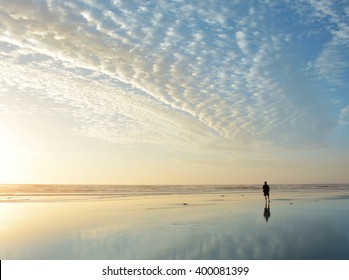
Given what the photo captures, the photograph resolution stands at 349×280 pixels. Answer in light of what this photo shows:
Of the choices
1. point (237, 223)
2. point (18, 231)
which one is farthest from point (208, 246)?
point (18, 231)

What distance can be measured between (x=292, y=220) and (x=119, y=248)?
12.7 m

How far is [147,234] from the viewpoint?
17859mm

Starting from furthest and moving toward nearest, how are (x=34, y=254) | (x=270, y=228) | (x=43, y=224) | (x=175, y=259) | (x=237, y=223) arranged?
(x=43, y=224) → (x=237, y=223) → (x=270, y=228) → (x=34, y=254) → (x=175, y=259)

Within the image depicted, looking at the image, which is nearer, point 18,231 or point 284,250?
point 284,250

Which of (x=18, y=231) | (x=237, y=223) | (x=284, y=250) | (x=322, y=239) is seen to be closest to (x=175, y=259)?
(x=284, y=250)

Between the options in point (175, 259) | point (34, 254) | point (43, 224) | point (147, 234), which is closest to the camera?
point (175, 259)

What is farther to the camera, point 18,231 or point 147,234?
point 18,231
